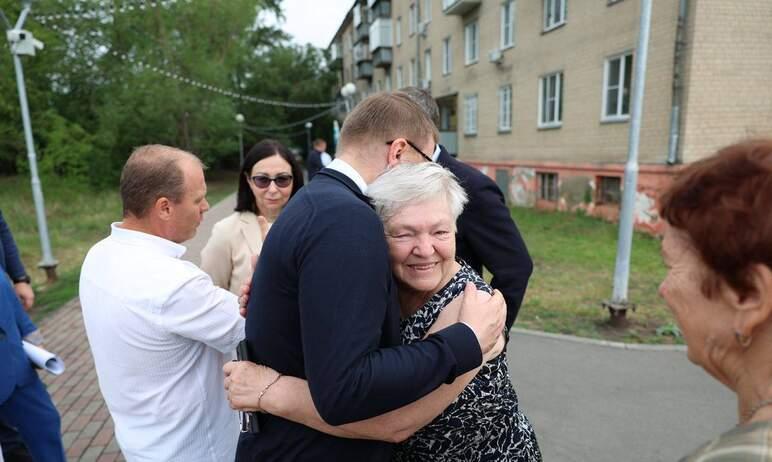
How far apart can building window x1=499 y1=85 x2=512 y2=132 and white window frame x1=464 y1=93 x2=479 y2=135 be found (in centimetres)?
190

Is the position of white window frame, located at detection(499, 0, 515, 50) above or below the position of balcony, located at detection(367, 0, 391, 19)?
below

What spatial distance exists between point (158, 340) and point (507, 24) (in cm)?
1712

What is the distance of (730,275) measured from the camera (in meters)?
0.90

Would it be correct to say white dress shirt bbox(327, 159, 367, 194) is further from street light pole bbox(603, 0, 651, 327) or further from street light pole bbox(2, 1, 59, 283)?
street light pole bbox(2, 1, 59, 283)

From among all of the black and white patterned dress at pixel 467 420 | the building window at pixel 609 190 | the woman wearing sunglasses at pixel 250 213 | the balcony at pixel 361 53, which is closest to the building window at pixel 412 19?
the balcony at pixel 361 53

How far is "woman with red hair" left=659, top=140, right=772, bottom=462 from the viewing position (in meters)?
0.83

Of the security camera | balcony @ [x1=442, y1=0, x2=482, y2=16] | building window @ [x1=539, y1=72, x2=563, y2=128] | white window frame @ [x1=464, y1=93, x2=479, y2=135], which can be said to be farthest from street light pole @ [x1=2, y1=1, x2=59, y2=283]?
white window frame @ [x1=464, y1=93, x2=479, y2=135]

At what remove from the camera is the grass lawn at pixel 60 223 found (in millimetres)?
7686

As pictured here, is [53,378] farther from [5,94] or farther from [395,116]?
[5,94]

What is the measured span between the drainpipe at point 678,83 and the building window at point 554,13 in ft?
13.8

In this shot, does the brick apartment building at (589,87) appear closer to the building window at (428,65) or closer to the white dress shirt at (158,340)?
the building window at (428,65)

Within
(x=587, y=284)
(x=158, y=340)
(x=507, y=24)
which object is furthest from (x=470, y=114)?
(x=158, y=340)

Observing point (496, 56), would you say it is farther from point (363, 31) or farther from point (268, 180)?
point (363, 31)

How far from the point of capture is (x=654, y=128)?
10.1 metres
